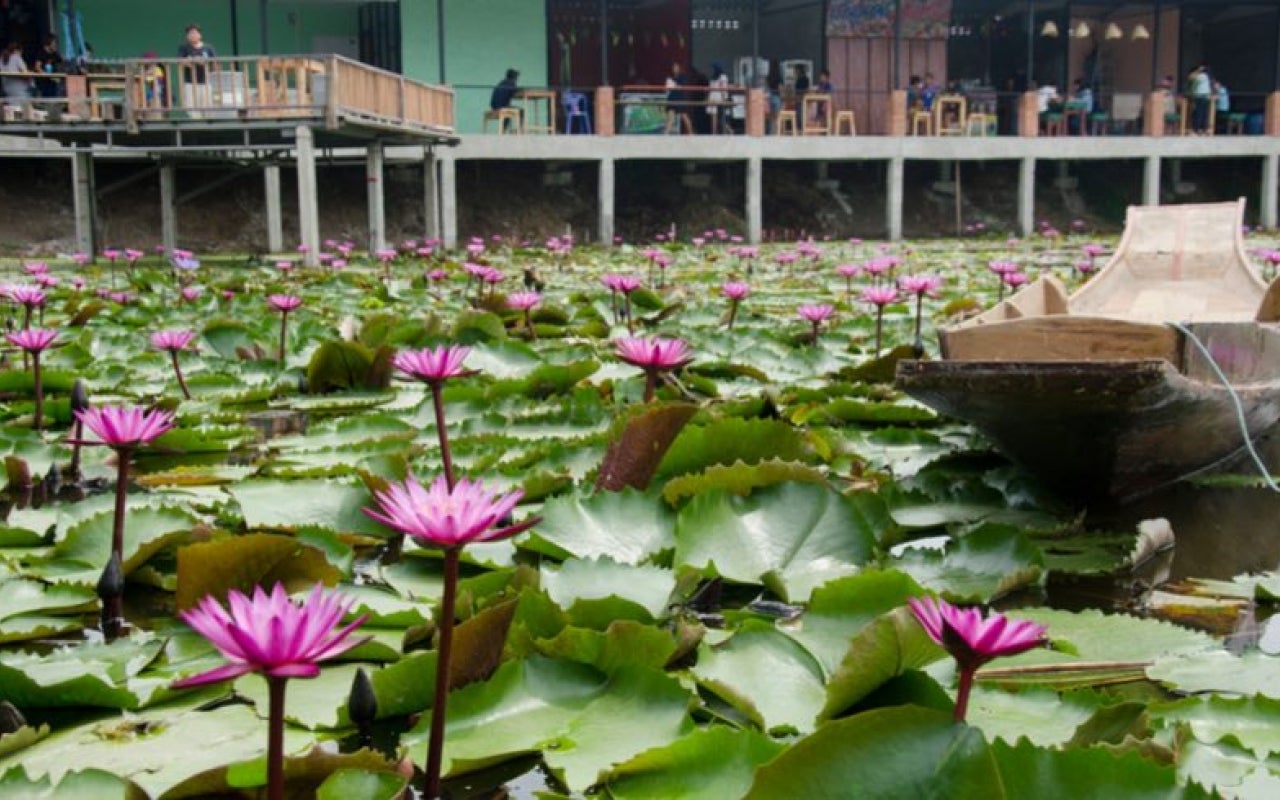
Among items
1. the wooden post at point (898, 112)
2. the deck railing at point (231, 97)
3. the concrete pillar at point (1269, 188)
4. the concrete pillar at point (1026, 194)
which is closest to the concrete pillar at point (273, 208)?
the deck railing at point (231, 97)

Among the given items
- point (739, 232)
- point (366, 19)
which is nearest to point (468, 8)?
point (366, 19)

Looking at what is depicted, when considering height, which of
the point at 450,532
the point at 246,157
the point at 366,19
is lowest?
the point at 450,532

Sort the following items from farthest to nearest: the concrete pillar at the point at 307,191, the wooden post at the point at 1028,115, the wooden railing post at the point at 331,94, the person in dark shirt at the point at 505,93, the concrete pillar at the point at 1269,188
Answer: the concrete pillar at the point at 1269,188, the wooden post at the point at 1028,115, the person in dark shirt at the point at 505,93, the concrete pillar at the point at 307,191, the wooden railing post at the point at 331,94

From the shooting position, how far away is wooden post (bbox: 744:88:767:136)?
16.3 metres

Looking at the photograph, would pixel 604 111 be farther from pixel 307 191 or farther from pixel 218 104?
pixel 218 104

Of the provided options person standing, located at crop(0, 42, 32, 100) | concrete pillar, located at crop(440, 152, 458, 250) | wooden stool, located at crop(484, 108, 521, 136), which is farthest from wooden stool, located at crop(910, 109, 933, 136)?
person standing, located at crop(0, 42, 32, 100)

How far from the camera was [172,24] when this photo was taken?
15797 mm

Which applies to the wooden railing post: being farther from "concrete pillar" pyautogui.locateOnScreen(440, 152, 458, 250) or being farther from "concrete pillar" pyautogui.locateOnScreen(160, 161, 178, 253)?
"concrete pillar" pyautogui.locateOnScreen(440, 152, 458, 250)

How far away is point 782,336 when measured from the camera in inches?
169

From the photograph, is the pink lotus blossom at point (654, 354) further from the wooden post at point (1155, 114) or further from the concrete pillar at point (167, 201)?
the wooden post at point (1155, 114)

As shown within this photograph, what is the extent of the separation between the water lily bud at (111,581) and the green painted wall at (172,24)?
15.2 meters

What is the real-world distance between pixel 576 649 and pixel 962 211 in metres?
18.9

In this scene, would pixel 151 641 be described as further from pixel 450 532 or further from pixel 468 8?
pixel 468 8

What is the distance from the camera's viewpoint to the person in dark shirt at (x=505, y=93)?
620 inches
